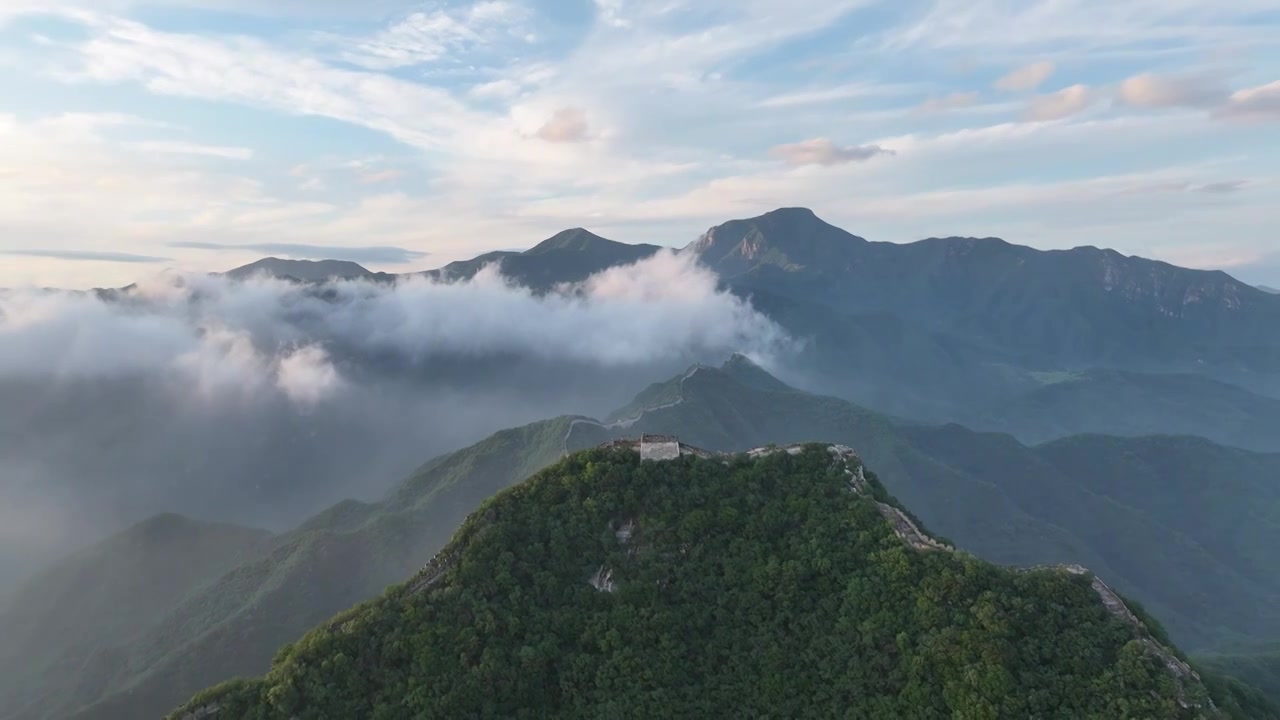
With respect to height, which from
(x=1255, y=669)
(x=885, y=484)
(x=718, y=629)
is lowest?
(x=885, y=484)

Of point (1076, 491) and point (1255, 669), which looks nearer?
point (1255, 669)

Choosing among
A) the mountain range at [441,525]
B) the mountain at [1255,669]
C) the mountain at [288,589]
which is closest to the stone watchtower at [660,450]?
the mountain range at [441,525]

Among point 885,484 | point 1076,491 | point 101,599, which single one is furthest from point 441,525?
point 1076,491

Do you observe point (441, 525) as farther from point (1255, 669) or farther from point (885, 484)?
point (1255, 669)

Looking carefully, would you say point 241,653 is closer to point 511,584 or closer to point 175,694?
point 175,694

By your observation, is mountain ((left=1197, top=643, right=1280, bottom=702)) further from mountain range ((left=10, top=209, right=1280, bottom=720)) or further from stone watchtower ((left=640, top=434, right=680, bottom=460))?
stone watchtower ((left=640, top=434, right=680, bottom=460))

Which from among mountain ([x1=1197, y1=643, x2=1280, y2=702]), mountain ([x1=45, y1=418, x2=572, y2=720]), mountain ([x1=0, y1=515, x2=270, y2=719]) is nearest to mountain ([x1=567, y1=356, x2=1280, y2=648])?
mountain ([x1=45, y1=418, x2=572, y2=720])
